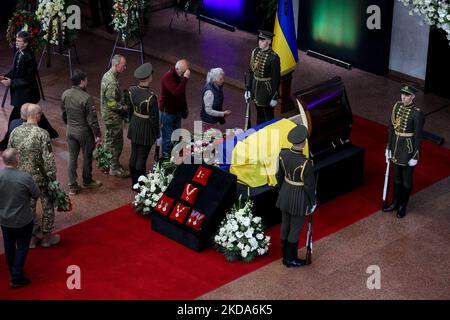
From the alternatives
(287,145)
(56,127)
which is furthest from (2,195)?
(56,127)

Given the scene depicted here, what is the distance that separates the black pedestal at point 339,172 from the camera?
11070mm

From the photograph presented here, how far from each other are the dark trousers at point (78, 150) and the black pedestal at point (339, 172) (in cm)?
264

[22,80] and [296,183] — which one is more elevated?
[296,183]

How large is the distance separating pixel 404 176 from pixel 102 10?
8070 millimetres

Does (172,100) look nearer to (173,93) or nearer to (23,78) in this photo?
(173,93)

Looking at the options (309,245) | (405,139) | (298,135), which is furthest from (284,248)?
(405,139)

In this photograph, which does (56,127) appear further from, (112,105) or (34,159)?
(34,159)

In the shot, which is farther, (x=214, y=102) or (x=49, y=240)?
(x=214, y=102)

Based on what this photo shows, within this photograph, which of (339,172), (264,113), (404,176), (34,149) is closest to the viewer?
(34,149)

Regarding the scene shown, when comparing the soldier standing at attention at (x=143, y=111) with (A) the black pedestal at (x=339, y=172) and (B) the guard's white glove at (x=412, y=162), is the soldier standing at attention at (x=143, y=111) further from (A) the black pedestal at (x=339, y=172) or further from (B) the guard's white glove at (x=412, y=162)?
(B) the guard's white glove at (x=412, y=162)

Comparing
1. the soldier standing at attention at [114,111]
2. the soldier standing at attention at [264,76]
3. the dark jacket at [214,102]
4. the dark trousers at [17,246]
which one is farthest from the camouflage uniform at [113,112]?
the dark trousers at [17,246]

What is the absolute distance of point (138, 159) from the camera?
11320mm

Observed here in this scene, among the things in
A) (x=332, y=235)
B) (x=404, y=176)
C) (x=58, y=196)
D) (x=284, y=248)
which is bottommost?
(x=332, y=235)

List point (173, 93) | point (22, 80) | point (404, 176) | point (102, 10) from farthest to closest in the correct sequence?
point (102, 10) → point (22, 80) → point (173, 93) → point (404, 176)
